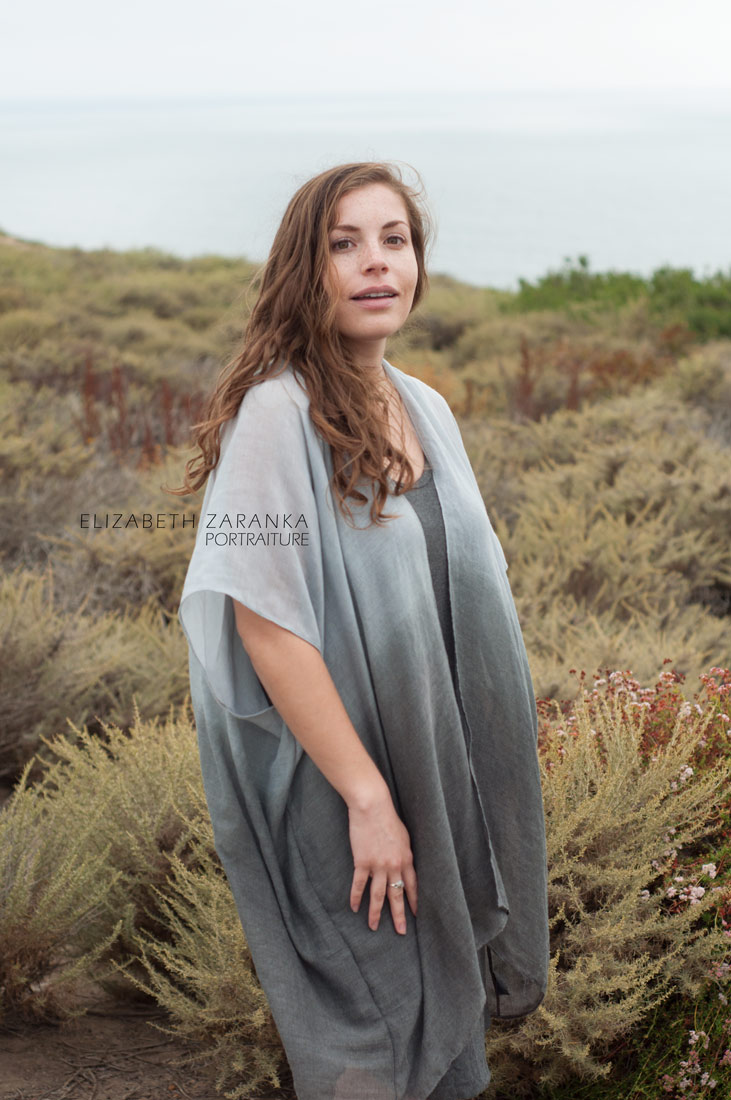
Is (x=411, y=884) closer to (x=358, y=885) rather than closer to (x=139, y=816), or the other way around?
(x=358, y=885)

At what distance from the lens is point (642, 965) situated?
223 cm

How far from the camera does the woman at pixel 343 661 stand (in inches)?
60.1

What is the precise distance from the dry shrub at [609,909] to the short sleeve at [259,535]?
1078 millimetres

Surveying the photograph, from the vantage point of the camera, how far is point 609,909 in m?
2.30

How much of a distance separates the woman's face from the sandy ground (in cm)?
Answer: 169

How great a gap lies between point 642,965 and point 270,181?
1.92m

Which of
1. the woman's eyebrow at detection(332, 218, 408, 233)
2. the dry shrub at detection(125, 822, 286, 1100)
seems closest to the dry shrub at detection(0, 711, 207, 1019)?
the dry shrub at detection(125, 822, 286, 1100)

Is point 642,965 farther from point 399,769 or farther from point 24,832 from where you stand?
point 24,832

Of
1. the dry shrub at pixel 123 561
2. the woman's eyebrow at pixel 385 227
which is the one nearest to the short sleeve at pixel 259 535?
the woman's eyebrow at pixel 385 227

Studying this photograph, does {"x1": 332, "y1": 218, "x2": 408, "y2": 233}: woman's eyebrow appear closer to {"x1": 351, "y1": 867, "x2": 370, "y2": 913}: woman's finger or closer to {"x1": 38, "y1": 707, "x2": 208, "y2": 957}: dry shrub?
{"x1": 351, "y1": 867, "x2": 370, "y2": 913}: woman's finger

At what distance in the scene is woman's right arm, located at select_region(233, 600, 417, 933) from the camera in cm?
150

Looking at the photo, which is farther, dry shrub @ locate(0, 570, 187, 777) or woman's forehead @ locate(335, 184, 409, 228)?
dry shrub @ locate(0, 570, 187, 777)

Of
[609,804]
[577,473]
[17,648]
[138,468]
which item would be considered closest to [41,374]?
[138,468]

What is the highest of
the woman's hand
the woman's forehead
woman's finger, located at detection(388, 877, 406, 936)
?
the woman's forehead
